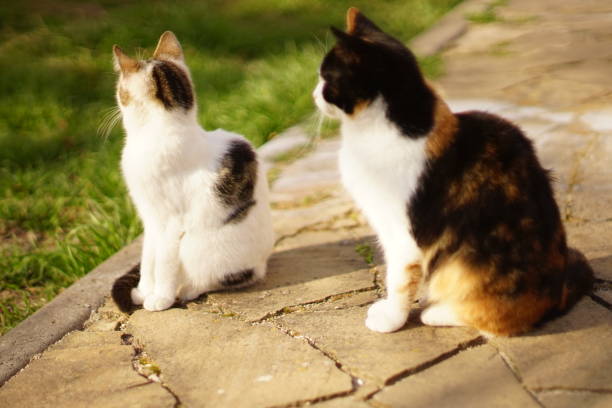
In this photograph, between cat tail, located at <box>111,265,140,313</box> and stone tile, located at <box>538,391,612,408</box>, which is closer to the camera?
stone tile, located at <box>538,391,612,408</box>

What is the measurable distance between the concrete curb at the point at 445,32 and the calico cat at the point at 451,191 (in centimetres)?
384

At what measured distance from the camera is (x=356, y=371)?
7.22 ft

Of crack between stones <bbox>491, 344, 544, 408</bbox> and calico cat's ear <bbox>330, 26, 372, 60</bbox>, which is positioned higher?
calico cat's ear <bbox>330, 26, 372, 60</bbox>

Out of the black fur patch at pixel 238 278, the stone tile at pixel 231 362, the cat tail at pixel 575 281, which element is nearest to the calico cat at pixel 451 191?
the cat tail at pixel 575 281

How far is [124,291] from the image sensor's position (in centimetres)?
281

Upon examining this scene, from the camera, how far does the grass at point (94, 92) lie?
383 cm

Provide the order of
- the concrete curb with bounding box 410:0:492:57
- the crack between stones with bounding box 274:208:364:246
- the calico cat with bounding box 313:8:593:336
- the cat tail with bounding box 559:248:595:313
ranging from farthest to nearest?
the concrete curb with bounding box 410:0:492:57, the crack between stones with bounding box 274:208:364:246, the cat tail with bounding box 559:248:595:313, the calico cat with bounding box 313:8:593:336

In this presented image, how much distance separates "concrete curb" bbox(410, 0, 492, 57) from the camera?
20.0 ft

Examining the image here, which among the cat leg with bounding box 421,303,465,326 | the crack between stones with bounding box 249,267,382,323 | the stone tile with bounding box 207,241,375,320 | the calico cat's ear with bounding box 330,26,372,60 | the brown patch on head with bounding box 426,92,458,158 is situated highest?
the calico cat's ear with bounding box 330,26,372,60

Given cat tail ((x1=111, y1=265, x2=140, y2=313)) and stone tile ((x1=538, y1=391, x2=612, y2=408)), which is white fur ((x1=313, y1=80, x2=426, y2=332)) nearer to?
stone tile ((x1=538, y1=391, x2=612, y2=408))

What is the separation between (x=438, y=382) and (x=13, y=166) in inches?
150

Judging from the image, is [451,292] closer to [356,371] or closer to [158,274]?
[356,371]

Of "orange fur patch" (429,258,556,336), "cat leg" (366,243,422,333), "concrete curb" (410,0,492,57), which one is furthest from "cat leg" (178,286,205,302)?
"concrete curb" (410,0,492,57)

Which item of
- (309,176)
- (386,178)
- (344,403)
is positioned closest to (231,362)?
(344,403)
